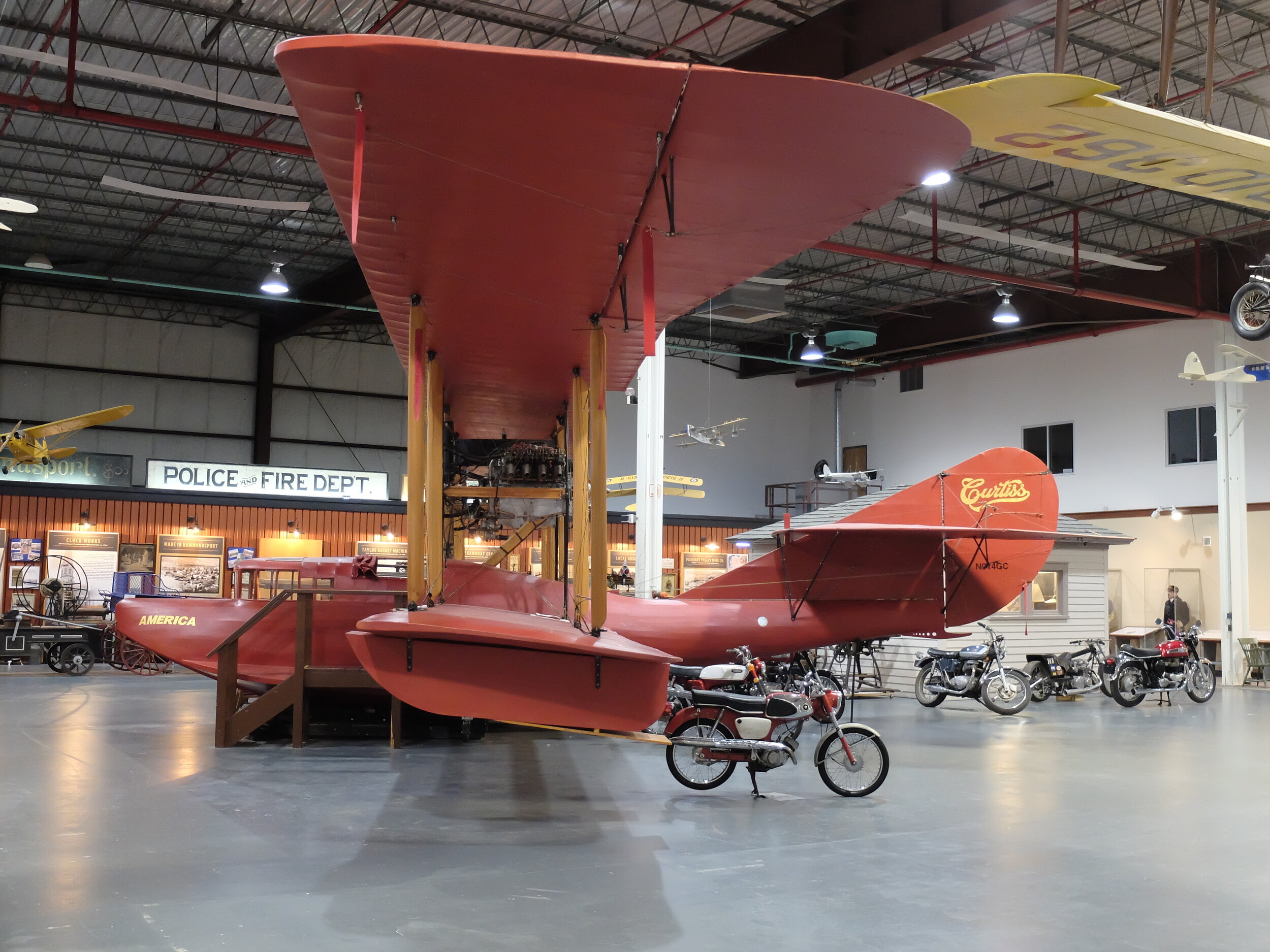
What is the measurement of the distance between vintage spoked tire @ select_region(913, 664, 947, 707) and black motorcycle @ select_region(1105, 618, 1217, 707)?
2.43 m

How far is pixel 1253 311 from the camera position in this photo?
42.0 feet

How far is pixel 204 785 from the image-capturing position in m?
7.27

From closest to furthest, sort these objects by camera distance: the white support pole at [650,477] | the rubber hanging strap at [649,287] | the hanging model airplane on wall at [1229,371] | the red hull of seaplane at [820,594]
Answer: the rubber hanging strap at [649,287] < the red hull of seaplane at [820,594] < the white support pole at [650,477] < the hanging model airplane on wall at [1229,371]

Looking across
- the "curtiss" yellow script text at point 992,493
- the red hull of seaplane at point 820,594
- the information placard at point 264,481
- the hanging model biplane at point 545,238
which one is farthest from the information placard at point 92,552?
the "curtiss" yellow script text at point 992,493

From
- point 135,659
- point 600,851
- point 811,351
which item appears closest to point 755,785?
point 600,851

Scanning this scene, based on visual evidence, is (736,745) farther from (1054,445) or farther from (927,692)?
(1054,445)

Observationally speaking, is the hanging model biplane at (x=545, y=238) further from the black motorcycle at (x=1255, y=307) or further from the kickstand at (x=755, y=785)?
the black motorcycle at (x=1255, y=307)

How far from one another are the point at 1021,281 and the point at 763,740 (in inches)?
560

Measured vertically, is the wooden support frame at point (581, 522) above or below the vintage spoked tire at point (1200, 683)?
above

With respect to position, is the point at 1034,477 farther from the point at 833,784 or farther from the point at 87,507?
the point at 87,507

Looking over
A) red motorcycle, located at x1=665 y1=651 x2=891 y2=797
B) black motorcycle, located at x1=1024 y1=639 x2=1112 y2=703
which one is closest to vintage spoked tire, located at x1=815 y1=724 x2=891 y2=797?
red motorcycle, located at x1=665 y1=651 x2=891 y2=797

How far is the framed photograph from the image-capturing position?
22297mm

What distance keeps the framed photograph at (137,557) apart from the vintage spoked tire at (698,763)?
60.8 feet

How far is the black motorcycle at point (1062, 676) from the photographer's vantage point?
1438cm
